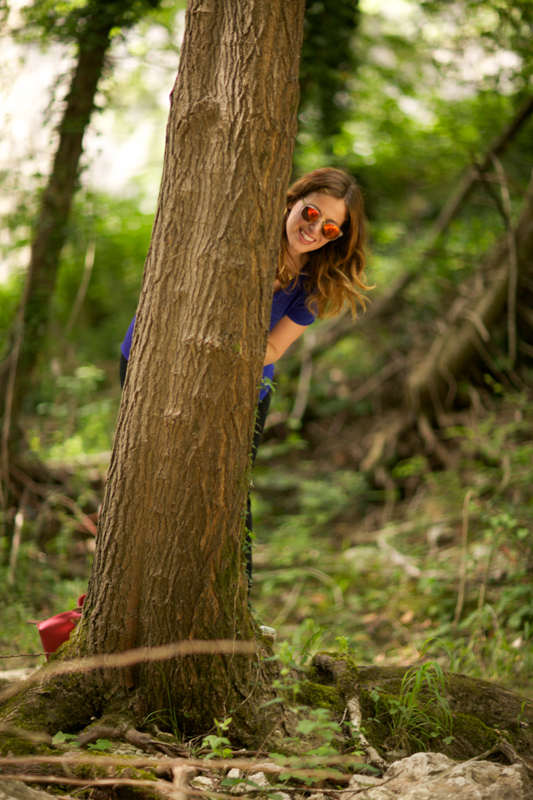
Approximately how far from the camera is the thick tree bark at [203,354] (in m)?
1.91

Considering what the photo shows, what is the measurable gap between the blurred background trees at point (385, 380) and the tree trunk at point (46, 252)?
0.12m

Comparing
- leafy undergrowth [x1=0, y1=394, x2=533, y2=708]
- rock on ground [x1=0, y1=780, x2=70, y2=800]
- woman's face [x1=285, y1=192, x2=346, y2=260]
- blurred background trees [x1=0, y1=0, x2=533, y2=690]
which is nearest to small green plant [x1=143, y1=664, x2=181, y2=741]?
rock on ground [x1=0, y1=780, x2=70, y2=800]

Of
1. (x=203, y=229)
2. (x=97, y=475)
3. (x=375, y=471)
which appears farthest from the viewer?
(x=375, y=471)

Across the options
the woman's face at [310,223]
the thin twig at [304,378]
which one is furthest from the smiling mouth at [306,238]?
the thin twig at [304,378]

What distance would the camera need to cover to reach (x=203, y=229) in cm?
191

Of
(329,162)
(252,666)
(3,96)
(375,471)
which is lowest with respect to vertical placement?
(252,666)

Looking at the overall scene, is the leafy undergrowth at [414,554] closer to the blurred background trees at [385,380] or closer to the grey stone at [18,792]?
the blurred background trees at [385,380]

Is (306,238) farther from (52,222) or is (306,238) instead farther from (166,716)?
(52,222)

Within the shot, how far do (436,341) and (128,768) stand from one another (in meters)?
5.46

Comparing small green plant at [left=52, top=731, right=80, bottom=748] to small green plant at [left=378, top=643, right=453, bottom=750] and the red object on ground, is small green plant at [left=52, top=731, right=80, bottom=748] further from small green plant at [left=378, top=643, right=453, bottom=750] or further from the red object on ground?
small green plant at [left=378, top=643, right=453, bottom=750]

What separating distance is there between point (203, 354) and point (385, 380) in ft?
17.8

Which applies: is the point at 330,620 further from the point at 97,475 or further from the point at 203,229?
the point at 203,229

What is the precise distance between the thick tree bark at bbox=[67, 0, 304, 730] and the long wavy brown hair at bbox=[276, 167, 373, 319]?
0.52 metres

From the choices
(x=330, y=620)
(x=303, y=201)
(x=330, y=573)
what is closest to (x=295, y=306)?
(x=303, y=201)
